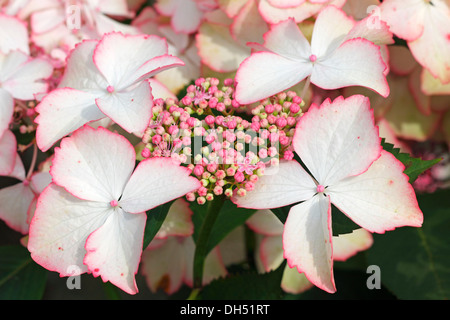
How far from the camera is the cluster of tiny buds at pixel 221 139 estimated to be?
1.15 feet

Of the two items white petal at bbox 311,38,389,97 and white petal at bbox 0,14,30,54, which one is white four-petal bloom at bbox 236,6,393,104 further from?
white petal at bbox 0,14,30,54

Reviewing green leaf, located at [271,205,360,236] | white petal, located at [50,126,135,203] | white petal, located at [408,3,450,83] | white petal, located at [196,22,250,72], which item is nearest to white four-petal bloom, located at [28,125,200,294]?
white petal, located at [50,126,135,203]

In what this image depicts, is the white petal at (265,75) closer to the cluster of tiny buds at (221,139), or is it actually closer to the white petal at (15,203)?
the cluster of tiny buds at (221,139)

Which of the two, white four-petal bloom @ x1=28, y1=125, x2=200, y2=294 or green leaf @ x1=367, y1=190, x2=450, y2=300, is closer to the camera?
white four-petal bloom @ x1=28, y1=125, x2=200, y2=294

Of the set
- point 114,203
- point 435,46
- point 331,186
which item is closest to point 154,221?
point 114,203

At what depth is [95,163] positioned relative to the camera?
14.7 inches

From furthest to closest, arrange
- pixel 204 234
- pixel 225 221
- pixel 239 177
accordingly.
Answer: pixel 225 221
pixel 204 234
pixel 239 177

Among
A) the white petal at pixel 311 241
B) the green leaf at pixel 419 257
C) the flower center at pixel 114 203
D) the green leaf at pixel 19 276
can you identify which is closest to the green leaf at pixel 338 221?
the white petal at pixel 311 241

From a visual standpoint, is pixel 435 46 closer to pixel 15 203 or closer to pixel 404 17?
pixel 404 17

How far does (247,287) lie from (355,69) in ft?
0.83

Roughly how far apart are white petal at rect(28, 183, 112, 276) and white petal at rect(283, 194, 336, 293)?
14 cm

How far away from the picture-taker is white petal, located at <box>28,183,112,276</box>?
365 millimetres
